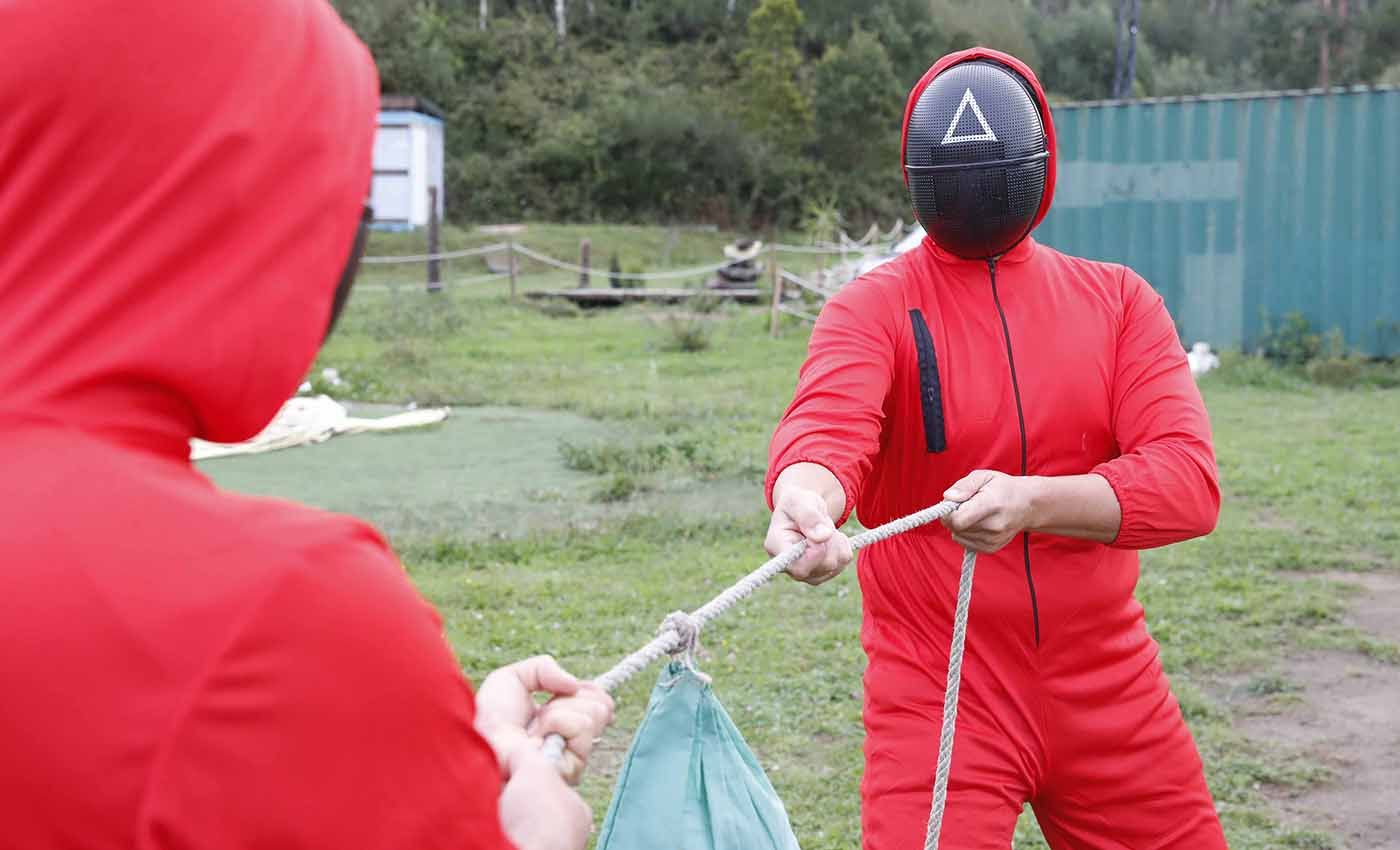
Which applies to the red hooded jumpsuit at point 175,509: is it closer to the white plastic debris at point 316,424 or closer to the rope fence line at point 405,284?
the white plastic debris at point 316,424

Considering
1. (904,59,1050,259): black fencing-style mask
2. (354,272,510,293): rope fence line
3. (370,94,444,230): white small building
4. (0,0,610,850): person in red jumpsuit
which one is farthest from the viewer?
(370,94,444,230): white small building

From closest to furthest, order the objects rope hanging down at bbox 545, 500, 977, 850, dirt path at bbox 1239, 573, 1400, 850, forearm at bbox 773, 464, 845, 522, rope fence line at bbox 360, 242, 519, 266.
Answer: rope hanging down at bbox 545, 500, 977, 850, forearm at bbox 773, 464, 845, 522, dirt path at bbox 1239, 573, 1400, 850, rope fence line at bbox 360, 242, 519, 266

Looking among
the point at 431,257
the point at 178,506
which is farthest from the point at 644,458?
the point at 431,257

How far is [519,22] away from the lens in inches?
2216

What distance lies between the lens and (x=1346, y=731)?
226 inches

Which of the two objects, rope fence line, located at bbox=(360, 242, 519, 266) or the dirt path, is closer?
the dirt path

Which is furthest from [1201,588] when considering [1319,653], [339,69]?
[339,69]

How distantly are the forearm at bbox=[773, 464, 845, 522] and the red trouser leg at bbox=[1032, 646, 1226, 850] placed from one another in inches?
24.0

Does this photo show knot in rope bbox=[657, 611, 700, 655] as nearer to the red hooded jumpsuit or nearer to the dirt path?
the red hooded jumpsuit

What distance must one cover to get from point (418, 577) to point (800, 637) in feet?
7.22

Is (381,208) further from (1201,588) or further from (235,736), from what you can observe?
(235,736)

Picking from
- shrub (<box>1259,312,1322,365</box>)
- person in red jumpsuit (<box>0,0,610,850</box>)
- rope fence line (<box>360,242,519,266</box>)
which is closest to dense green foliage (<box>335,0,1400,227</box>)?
rope fence line (<box>360,242,519,266</box>)

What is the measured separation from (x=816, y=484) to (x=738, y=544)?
5.76 m

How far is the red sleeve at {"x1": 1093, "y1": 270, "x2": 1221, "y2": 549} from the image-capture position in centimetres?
284
